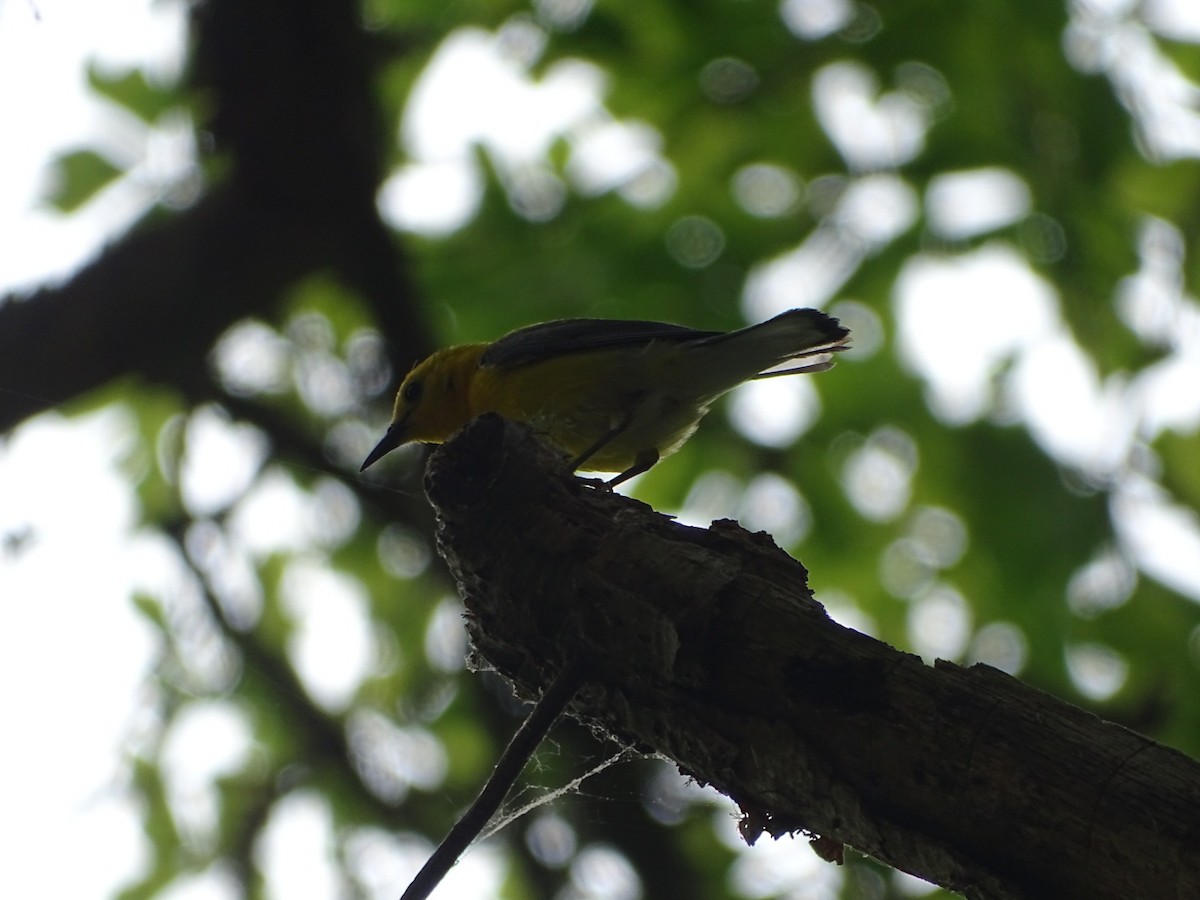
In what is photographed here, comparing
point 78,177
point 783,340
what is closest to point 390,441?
point 783,340

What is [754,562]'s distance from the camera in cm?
247

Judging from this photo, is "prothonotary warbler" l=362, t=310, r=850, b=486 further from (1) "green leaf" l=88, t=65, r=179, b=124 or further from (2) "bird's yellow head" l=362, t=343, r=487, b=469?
(1) "green leaf" l=88, t=65, r=179, b=124

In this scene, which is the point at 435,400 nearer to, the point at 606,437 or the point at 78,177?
the point at 606,437

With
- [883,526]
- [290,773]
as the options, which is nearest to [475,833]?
[883,526]

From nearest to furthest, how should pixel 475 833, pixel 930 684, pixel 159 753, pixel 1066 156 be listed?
pixel 475 833, pixel 930 684, pixel 1066 156, pixel 159 753

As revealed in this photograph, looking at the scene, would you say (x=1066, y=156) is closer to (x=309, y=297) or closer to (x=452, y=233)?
(x=452, y=233)

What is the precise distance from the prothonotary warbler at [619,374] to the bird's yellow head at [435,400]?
168 mm

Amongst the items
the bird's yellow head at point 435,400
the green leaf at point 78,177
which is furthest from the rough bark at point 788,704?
the green leaf at point 78,177

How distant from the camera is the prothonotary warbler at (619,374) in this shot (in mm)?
5066

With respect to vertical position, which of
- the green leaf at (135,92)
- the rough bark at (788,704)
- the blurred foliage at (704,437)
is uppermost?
the rough bark at (788,704)

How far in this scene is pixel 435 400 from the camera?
5688 millimetres

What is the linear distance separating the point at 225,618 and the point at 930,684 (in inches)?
211

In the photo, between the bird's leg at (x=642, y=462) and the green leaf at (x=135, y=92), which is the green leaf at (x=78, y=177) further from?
the bird's leg at (x=642, y=462)

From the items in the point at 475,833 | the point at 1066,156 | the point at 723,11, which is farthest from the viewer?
the point at 723,11
